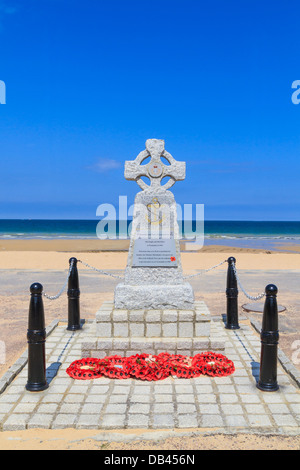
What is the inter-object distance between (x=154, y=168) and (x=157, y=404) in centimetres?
367

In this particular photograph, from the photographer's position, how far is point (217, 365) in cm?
518

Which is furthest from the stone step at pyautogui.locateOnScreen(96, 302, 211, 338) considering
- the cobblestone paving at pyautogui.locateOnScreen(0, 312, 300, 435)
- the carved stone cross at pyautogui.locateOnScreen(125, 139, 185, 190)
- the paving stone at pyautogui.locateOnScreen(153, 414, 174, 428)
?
the carved stone cross at pyautogui.locateOnScreen(125, 139, 185, 190)

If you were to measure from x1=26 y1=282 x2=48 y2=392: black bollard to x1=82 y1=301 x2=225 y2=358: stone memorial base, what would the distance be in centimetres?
107

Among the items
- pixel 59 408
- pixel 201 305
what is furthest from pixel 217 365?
pixel 59 408

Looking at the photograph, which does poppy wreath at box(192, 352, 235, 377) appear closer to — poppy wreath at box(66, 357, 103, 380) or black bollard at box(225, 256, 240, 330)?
poppy wreath at box(66, 357, 103, 380)

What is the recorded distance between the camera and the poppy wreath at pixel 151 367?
5.04 metres

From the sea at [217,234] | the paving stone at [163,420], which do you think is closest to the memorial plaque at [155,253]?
the paving stone at [163,420]

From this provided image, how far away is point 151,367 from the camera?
510 centimetres

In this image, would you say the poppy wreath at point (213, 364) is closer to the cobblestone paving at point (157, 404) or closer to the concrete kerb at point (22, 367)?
the cobblestone paving at point (157, 404)

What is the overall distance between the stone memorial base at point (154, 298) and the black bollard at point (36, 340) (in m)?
1.62

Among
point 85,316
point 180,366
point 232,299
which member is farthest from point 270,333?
point 85,316

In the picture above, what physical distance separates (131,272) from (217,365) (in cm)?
198

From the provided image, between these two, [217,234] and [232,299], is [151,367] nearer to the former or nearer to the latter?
[232,299]
